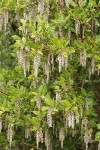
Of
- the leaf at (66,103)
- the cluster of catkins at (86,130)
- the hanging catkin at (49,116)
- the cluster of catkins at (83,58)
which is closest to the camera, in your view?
the leaf at (66,103)

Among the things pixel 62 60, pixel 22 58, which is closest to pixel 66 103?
pixel 62 60

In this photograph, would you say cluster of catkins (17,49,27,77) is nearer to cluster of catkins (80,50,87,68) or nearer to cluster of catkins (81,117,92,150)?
cluster of catkins (80,50,87,68)

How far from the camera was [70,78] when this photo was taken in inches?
233

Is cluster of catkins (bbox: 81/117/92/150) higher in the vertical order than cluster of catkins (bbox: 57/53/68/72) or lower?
lower

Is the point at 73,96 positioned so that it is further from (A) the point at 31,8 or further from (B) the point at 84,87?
(A) the point at 31,8

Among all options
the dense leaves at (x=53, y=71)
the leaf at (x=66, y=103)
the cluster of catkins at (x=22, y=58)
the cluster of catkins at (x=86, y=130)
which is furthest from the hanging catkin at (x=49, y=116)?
the cluster of catkins at (x=22, y=58)

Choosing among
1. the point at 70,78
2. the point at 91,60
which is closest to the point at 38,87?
the point at 70,78

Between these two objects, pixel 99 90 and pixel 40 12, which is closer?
pixel 40 12

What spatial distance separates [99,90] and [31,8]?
175 centimetres

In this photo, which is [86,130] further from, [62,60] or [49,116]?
[62,60]

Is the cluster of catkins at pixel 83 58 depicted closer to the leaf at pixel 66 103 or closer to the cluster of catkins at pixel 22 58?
the leaf at pixel 66 103

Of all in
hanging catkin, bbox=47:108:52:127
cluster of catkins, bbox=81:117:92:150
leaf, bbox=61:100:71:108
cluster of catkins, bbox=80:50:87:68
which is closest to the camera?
leaf, bbox=61:100:71:108

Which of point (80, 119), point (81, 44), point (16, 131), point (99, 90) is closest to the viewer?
point (81, 44)

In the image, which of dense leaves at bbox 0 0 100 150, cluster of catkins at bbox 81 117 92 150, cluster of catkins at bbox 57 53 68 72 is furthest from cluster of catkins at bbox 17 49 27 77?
cluster of catkins at bbox 81 117 92 150
